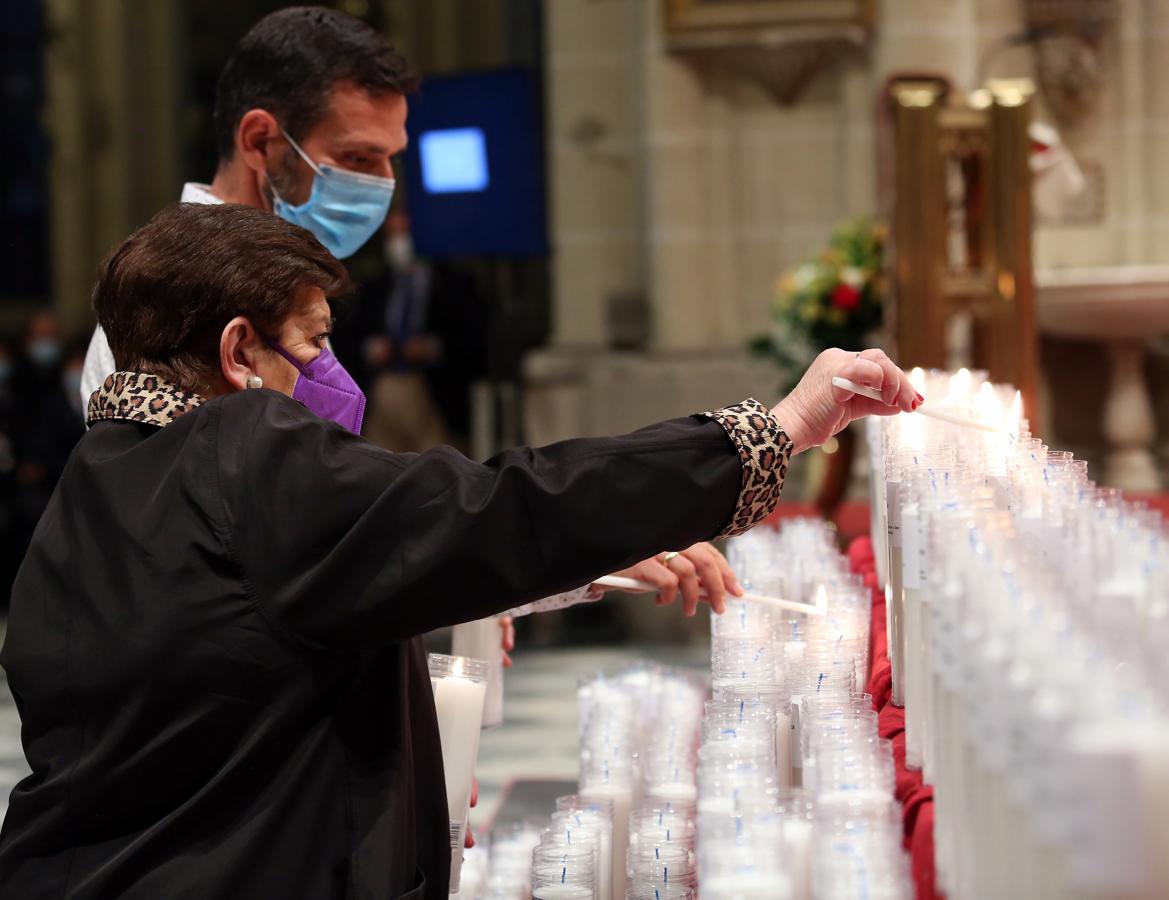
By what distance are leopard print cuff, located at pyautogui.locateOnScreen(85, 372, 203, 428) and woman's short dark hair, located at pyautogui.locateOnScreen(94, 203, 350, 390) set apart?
0.02 metres

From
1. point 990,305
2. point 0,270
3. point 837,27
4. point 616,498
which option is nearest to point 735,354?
point 837,27

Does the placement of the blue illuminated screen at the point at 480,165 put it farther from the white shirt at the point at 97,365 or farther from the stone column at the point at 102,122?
the stone column at the point at 102,122

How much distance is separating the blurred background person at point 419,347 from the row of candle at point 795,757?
6.73 m

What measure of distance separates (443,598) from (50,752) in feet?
1.78

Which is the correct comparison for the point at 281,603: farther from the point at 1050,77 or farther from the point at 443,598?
the point at 1050,77

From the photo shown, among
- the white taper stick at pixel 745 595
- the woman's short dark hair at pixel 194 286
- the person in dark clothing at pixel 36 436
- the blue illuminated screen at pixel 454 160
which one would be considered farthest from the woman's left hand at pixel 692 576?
the person in dark clothing at pixel 36 436

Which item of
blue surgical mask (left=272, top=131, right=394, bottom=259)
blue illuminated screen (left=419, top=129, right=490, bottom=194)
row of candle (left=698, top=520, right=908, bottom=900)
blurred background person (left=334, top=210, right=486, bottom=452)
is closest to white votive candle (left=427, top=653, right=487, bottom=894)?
row of candle (left=698, top=520, right=908, bottom=900)

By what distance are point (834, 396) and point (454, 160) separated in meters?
5.89

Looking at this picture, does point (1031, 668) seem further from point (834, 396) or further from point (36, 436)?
point (36, 436)

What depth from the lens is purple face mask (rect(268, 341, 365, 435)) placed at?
2.27 m

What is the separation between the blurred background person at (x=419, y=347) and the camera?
32.1ft

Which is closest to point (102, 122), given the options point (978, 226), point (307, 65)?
point (978, 226)

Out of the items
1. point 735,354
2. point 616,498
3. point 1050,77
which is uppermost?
point 1050,77

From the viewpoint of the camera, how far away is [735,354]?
8117 millimetres
